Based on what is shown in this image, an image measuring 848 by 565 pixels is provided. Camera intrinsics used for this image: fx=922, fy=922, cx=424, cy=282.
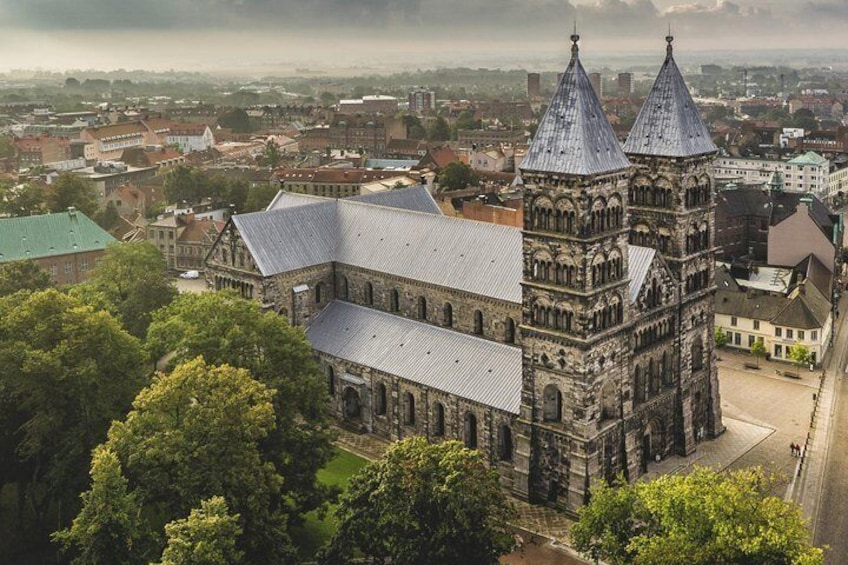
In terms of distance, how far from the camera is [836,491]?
7375cm

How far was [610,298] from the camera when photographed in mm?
66688

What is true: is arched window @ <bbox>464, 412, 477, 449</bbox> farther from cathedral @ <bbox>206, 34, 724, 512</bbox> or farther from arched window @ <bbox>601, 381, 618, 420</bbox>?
arched window @ <bbox>601, 381, 618, 420</bbox>

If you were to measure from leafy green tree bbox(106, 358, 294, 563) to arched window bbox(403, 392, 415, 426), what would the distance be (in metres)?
24.0

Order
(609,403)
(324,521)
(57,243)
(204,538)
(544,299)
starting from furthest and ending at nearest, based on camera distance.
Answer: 1. (57,243)
2. (609,403)
3. (324,521)
4. (544,299)
5. (204,538)

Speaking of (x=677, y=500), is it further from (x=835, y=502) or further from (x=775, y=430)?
(x=775, y=430)

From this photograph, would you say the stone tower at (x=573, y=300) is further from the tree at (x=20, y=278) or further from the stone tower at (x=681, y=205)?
the tree at (x=20, y=278)

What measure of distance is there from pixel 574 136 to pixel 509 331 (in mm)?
20632

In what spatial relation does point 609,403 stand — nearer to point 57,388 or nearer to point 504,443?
point 504,443

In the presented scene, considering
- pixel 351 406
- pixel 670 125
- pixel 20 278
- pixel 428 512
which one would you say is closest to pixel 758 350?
pixel 670 125

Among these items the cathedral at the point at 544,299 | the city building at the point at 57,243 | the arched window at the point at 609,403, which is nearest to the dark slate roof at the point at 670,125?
the cathedral at the point at 544,299

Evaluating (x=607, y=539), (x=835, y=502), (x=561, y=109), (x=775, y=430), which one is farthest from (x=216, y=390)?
(x=775, y=430)

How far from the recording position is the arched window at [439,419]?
7719 centimetres

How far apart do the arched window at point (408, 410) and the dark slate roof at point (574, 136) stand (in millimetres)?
24864

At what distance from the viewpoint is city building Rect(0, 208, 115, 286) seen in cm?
12012
